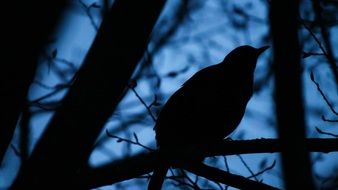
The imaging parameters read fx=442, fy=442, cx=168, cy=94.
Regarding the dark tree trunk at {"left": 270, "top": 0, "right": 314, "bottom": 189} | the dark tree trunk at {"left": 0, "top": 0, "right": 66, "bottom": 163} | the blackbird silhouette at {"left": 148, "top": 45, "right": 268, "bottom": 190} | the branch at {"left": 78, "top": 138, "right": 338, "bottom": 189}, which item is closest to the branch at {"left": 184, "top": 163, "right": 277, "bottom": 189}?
the branch at {"left": 78, "top": 138, "right": 338, "bottom": 189}

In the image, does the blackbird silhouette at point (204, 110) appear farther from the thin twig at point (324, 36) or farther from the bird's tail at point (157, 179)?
the thin twig at point (324, 36)

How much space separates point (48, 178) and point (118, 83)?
49 cm

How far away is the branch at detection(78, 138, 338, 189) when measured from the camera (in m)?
2.29

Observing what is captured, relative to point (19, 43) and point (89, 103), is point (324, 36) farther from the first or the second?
point (19, 43)

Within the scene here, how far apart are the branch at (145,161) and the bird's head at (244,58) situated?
1.85 meters

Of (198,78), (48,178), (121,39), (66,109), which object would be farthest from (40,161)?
(198,78)

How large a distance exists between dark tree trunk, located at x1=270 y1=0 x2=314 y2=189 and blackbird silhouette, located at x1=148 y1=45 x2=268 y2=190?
7.33 feet

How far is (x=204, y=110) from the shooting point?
3.63 metres

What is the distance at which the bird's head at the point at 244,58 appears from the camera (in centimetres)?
441

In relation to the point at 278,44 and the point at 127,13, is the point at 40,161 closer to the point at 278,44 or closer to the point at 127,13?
the point at 127,13

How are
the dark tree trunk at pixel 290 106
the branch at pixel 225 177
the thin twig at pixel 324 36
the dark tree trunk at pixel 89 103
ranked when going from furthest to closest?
1. the thin twig at pixel 324 36
2. the branch at pixel 225 177
3. the dark tree trunk at pixel 89 103
4. the dark tree trunk at pixel 290 106

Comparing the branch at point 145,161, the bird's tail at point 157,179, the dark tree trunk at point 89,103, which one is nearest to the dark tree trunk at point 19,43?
the dark tree trunk at point 89,103

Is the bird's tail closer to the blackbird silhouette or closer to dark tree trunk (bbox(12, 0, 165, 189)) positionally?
the blackbird silhouette

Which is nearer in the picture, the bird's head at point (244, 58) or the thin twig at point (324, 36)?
the thin twig at point (324, 36)
